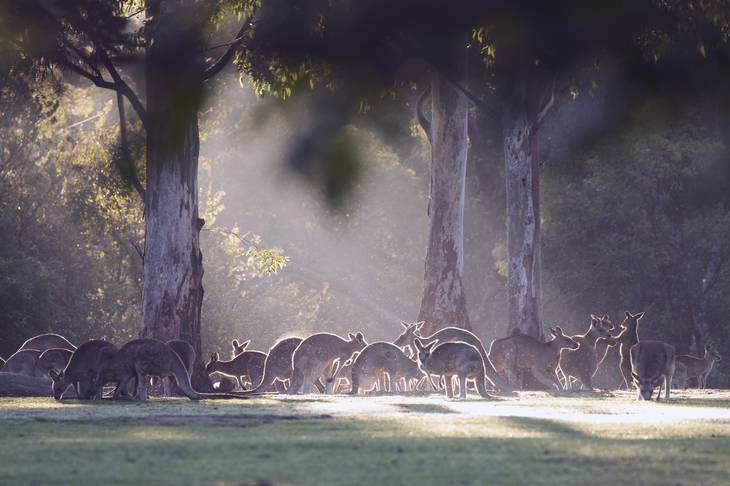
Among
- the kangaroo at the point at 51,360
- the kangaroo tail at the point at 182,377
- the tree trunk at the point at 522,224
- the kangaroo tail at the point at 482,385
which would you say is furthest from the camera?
the tree trunk at the point at 522,224

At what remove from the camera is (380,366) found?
2231 centimetres

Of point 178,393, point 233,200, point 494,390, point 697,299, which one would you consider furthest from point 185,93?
point 233,200

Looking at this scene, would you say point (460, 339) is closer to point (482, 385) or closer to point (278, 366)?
point (278, 366)

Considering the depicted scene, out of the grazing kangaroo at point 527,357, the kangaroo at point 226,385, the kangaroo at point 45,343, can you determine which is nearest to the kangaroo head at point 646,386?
the grazing kangaroo at point 527,357

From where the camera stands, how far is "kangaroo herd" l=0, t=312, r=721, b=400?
18766 millimetres

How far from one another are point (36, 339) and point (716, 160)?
21.3 m

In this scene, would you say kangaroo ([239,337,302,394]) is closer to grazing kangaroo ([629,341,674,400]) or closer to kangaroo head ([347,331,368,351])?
kangaroo head ([347,331,368,351])

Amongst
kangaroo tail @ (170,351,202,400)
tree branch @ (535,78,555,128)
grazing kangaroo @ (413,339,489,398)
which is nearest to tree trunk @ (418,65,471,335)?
tree branch @ (535,78,555,128)

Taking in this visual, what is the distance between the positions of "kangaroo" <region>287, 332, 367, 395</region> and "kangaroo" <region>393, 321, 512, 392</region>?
1.49m

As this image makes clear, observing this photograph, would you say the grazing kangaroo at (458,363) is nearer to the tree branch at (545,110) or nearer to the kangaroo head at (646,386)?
the kangaroo head at (646,386)

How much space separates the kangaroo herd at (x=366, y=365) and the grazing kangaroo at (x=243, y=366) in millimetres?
18

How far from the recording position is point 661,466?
29.6 ft

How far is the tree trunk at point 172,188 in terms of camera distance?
76.0 feet

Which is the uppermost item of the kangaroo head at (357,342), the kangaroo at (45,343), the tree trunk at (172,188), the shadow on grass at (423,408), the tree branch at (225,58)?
the tree branch at (225,58)
